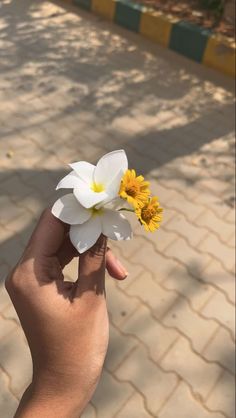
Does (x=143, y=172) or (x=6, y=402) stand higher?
(x=143, y=172)

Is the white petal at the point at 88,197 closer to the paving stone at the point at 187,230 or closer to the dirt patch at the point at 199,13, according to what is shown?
the paving stone at the point at 187,230

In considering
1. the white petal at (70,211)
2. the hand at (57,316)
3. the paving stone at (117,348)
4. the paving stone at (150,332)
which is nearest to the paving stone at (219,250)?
the paving stone at (150,332)

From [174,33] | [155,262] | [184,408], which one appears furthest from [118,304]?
[174,33]

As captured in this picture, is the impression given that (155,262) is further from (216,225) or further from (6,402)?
(6,402)

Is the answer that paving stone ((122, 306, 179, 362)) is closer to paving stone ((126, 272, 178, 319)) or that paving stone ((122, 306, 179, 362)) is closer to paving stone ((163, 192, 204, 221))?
paving stone ((126, 272, 178, 319))

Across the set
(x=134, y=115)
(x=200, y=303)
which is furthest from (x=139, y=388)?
(x=134, y=115)

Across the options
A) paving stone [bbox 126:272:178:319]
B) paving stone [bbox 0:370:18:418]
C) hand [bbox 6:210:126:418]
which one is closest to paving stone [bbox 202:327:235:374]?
paving stone [bbox 126:272:178:319]
